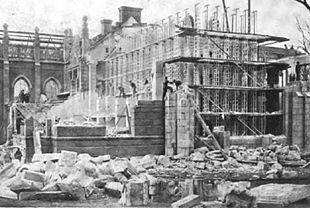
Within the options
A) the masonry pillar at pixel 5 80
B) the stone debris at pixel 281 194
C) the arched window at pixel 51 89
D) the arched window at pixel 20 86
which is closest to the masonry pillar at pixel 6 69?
the masonry pillar at pixel 5 80

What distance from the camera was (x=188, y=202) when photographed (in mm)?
13266

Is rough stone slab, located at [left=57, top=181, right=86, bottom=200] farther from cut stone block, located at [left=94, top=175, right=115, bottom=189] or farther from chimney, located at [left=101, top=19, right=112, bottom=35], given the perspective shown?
chimney, located at [left=101, top=19, right=112, bottom=35]

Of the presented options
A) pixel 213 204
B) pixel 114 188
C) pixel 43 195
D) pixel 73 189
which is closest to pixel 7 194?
pixel 43 195

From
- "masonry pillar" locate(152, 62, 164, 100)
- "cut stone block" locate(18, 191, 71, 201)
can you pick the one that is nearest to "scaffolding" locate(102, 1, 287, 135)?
"masonry pillar" locate(152, 62, 164, 100)

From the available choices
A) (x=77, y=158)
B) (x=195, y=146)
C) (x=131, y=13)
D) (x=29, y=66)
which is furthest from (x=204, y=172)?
(x=29, y=66)

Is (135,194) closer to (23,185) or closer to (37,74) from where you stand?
(23,185)

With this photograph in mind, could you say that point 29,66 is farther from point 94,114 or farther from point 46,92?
point 94,114

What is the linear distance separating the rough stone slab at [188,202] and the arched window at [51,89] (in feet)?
124

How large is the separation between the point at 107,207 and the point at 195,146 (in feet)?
36.2

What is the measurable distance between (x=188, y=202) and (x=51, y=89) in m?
40.1

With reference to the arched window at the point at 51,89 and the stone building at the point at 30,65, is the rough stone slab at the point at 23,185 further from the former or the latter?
the arched window at the point at 51,89

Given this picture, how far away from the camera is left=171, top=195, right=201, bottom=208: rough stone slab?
13.2 metres

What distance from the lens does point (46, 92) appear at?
50.5 metres

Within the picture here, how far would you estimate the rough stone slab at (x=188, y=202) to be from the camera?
1316 centimetres
